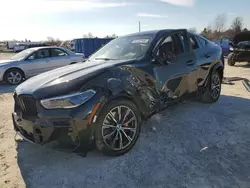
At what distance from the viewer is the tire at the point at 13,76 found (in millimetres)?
10023

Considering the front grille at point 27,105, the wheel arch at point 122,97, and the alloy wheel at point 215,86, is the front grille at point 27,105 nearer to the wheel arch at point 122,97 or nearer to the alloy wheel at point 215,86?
the wheel arch at point 122,97

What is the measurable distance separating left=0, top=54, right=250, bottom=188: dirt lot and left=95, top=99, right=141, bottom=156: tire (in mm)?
150

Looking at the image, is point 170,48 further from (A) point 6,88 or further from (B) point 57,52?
(B) point 57,52

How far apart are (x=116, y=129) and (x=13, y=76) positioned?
800 cm

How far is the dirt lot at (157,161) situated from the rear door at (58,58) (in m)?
6.28

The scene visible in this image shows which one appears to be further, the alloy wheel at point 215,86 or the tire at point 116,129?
the alloy wheel at point 215,86

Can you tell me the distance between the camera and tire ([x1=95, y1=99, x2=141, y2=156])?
3268mm

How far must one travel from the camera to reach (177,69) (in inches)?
174

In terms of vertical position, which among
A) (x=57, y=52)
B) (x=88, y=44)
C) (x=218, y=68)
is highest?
(x=88, y=44)

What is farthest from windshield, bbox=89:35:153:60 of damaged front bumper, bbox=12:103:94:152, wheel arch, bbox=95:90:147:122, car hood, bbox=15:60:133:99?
damaged front bumper, bbox=12:103:94:152

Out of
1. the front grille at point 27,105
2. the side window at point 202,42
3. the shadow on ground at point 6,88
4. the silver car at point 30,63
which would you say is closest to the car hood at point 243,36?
the silver car at point 30,63

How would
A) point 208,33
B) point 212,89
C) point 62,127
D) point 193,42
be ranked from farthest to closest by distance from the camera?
point 208,33 → point 212,89 → point 193,42 → point 62,127

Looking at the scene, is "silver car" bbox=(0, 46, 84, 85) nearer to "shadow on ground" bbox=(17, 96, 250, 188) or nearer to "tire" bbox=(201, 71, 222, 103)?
"shadow on ground" bbox=(17, 96, 250, 188)

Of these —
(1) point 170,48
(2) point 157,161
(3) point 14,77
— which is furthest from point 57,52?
(2) point 157,161
